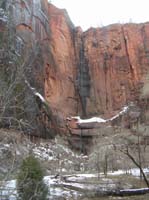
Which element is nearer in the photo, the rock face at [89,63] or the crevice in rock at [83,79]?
the rock face at [89,63]

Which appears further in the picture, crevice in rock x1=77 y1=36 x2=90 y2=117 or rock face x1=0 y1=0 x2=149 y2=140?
crevice in rock x1=77 y1=36 x2=90 y2=117

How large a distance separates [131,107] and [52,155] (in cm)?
1698

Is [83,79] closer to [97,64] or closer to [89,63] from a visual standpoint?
[89,63]

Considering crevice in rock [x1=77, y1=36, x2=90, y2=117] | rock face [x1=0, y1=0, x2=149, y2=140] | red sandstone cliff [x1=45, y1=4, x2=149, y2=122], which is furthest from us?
crevice in rock [x1=77, y1=36, x2=90, y2=117]

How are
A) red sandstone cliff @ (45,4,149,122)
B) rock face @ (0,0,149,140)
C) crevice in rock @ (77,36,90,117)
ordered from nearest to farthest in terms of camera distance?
rock face @ (0,0,149,140) < red sandstone cliff @ (45,4,149,122) < crevice in rock @ (77,36,90,117)

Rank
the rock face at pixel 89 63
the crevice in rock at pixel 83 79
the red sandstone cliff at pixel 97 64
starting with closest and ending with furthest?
the rock face at pixel 89 63, the red sandstone cliff at pixel 97 64, the crevice in rock at pixel 83 79

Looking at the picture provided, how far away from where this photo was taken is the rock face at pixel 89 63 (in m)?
56.2

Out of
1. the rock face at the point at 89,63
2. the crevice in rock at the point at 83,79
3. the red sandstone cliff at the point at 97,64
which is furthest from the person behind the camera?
the crevice in rock at the point at 83,79

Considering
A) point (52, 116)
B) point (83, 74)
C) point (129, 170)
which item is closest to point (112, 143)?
point (129, 170)

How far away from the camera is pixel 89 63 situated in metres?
63.1

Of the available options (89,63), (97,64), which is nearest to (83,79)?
(89,63)

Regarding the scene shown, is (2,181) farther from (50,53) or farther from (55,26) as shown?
(55,26)

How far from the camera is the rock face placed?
56219 mm

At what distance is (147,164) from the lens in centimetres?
3656
